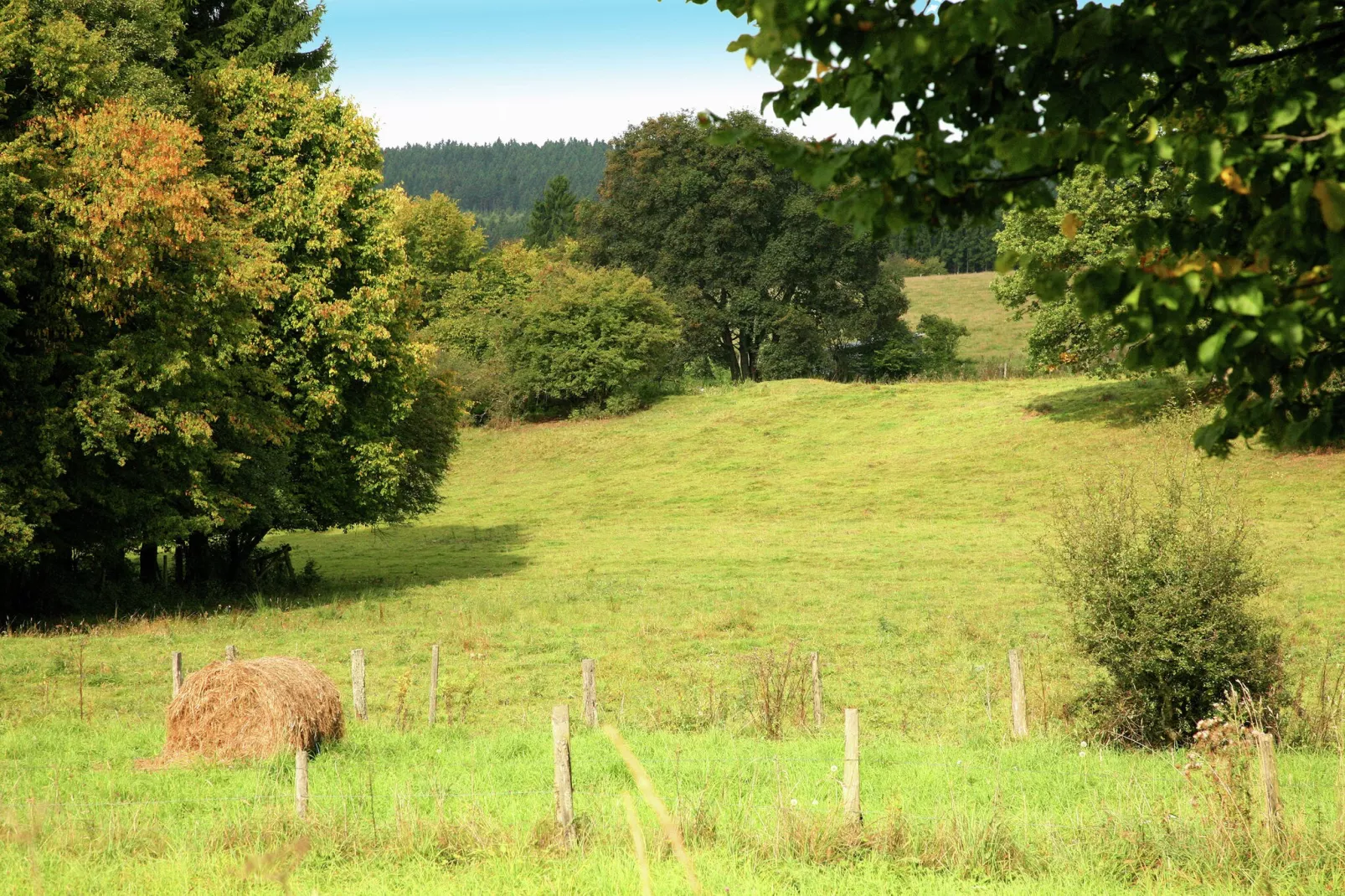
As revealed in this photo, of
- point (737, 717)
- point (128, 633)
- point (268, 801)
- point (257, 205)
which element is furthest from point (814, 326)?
point (268, 801)

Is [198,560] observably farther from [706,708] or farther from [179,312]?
[706,708]

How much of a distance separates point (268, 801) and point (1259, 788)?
807 centimetres

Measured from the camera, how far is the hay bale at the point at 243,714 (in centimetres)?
1241

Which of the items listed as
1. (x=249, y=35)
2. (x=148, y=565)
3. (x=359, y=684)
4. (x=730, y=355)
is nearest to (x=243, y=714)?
(x=359, y=684)

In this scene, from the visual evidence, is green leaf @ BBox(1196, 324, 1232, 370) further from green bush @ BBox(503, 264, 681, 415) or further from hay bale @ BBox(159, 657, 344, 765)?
green bush @ BBox(503, 264, 681, 415)

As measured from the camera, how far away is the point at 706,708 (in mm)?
15945

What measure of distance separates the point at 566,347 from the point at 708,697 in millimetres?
51486

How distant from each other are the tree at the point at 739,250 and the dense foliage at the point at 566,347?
6642 mm

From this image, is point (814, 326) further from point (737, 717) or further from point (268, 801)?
point (268, 801)

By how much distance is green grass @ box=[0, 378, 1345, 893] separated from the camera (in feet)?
26.6

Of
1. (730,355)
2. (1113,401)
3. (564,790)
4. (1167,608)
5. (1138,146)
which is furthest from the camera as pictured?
(730,355)

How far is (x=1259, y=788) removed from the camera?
27.6 ft

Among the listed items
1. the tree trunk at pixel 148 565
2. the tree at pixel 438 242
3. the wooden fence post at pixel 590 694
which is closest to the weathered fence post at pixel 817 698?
the wooden fence post at pixel 590 694

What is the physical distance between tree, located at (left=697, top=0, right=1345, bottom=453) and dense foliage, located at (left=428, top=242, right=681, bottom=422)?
200 ft
